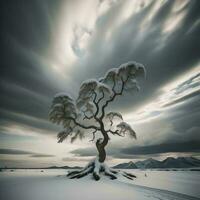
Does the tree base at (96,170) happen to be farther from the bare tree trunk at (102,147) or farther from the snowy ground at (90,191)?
the snowy ground at (90,191)

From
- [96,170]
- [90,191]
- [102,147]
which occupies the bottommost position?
[90,191]

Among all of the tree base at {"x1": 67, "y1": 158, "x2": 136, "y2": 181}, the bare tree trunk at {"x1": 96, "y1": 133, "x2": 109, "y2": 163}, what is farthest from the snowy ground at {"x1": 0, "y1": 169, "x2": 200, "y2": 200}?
the bare tree trunk at {"x1": 96, "y1": 133, "x2": 109, "y2": 163}

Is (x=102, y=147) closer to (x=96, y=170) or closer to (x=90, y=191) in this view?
(x=96, y=170)

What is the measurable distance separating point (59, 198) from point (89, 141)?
1005 cm

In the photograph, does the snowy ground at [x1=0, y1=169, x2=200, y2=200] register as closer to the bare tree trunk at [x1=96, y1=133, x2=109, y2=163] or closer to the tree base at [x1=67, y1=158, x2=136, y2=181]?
the tree base at [x1=67, y1=158, x2=136, y2=181]

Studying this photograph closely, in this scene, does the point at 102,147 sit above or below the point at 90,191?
above

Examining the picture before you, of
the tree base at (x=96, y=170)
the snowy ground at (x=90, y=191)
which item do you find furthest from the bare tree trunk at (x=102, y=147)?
the snowy ground at (x=90, y=191)

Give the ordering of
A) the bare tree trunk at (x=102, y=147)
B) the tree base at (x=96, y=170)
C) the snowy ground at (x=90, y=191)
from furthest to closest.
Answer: the bare tree trunk at (x=102, y=147), the tree base at (x=96, y=170), the snowy ground at (x=90, y=191)

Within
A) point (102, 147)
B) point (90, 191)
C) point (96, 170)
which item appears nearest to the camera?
point (90, 191)

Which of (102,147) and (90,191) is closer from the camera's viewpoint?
(90,191)

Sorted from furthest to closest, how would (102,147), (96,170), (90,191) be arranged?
1. (102,147)
2. (96,170)
3. (90,191)

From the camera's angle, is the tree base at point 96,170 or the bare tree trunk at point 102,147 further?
the bare tree trunk at point 102,147

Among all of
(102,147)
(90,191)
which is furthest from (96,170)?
(90,191)

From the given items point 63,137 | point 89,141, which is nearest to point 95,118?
point 89,141
